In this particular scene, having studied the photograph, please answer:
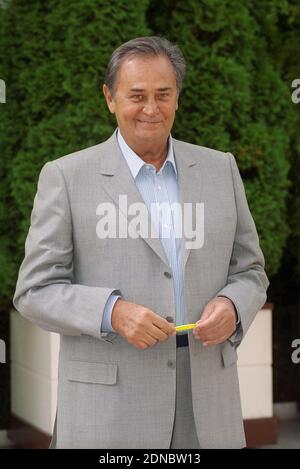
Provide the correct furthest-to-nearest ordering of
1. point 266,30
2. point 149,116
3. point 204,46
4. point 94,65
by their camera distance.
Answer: point 266,30, point 204,46, point 94,65, point 149,116

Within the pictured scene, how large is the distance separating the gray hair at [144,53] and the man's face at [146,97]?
2 centimetres

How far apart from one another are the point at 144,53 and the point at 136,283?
24.3 inches

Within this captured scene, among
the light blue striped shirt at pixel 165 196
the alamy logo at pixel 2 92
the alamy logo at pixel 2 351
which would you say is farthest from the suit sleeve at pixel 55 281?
the alamy logo at pixel 2 351

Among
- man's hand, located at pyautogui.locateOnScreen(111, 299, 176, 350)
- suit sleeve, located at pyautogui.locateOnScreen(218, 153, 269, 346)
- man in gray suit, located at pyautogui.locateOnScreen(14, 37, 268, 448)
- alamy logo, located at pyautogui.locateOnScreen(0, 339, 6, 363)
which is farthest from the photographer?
alamy logo, located at pyautogui.locateOnScreen(0, 339, 6, 363)

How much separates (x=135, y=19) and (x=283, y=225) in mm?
1450

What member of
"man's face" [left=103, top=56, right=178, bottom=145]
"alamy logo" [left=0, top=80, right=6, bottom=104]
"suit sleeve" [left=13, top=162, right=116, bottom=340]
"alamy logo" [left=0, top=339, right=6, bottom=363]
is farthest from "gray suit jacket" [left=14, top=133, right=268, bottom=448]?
"alamy logo" [left=0, top=339, right=6, bottom=363]

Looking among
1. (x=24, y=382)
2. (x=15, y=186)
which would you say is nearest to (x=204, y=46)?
(x=15, y=186)

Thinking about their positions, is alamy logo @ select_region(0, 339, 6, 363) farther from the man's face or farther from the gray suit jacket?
the man's face

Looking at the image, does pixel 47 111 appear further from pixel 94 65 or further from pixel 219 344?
pixel 219 344

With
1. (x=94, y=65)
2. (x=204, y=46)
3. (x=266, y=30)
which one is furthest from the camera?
(x=266, y=30)

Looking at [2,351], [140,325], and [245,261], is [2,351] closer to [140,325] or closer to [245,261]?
[245,261]

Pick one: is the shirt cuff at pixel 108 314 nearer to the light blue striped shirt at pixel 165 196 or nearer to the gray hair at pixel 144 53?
the light blue striped shirt at pixel 165 196

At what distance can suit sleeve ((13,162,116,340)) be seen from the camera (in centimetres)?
209

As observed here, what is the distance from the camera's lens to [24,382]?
4.80m
